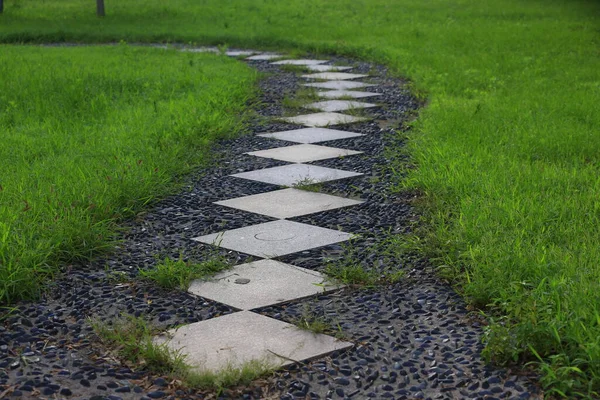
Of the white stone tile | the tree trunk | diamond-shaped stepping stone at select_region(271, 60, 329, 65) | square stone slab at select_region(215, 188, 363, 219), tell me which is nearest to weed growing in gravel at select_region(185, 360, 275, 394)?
square stone slab at select_region(215, 188, 363, 219)

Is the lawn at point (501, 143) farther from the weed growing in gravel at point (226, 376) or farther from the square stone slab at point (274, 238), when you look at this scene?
the weed growing in gravel at point (226, 376)

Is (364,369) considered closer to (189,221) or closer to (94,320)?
(94,320)

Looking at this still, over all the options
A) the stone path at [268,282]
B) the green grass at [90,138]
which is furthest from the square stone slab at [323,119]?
the stone path at [268,282]

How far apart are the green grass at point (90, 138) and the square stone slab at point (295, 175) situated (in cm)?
35

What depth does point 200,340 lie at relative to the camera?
2123 mm

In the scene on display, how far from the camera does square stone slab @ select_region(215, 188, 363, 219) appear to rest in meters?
3.21

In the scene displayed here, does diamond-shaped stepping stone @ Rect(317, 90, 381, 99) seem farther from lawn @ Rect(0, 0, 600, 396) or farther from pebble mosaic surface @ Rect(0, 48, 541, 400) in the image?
pebble mosaic surface @ Rect(0, 48, 541, 400)

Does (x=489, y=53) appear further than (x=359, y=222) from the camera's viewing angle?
Yes

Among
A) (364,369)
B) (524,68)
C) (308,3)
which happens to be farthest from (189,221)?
(308,3)

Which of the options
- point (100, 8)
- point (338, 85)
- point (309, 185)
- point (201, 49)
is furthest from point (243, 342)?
point (100, 8)

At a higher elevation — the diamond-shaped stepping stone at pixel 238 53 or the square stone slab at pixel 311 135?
the diamond-shaped stepping stone at pixel 238 53

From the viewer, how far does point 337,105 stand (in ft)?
18.0

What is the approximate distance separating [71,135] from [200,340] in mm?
2456

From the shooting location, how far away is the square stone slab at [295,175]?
364 cm
